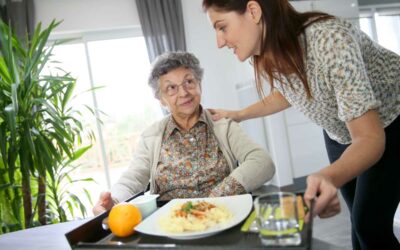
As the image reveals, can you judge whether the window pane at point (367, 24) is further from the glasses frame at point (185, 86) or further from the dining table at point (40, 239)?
the dining table at point (40, 239)

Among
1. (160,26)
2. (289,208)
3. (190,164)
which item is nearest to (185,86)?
(190,164)

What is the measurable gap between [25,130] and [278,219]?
1.94 m

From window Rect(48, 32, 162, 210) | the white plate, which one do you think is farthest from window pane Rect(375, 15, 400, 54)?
the white plate

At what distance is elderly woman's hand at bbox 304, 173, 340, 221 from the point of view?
2.19ft

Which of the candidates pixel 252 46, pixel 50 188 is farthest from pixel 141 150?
pixel 50 188

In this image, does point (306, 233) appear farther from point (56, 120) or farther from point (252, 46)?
point (56, 120)

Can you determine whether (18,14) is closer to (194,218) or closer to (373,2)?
(194,218)

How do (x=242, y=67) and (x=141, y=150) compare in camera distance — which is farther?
(x=242, y=67)

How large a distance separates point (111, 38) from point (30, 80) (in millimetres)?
2150

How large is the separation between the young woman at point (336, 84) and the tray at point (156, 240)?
5.3 inches

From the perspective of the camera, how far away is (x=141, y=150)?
156 centimetres

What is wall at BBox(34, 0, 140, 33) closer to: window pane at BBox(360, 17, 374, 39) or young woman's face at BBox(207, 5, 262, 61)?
window pane at BBox(360, 17, 374, 39)

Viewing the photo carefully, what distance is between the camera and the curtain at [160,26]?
3998mm

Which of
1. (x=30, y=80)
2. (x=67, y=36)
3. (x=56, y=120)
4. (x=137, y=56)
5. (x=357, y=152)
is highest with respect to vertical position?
(x=67, y=36)
